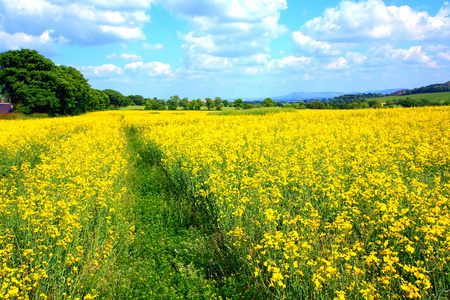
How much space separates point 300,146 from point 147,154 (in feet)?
27.5

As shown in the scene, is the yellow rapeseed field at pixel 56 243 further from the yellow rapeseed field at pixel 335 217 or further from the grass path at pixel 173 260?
the yellow rapeseed field at pixel 335 217

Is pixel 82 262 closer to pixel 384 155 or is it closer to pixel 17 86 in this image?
pixel 384 155

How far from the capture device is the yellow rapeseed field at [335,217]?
301cm

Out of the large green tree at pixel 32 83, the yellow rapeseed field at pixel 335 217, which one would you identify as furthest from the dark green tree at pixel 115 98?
the yellow rapeseed field at pixel 335 217

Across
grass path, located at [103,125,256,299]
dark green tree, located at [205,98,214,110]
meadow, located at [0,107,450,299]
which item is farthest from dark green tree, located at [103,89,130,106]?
grass path, located at [103,125,256,299]

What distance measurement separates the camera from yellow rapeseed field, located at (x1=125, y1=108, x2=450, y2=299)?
9.87 ft

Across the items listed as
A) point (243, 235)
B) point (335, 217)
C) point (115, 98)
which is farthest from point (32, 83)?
point (115, 98)

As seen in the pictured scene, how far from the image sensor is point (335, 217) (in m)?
4.69

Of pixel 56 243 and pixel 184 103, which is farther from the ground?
pixel 184 103

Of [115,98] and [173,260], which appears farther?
[115,98]

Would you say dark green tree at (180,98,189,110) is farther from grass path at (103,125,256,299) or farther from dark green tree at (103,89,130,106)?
grass path at (103,125,256,299)

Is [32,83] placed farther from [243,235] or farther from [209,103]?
[209,103]

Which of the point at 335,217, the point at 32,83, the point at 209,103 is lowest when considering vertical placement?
the point at 335,217

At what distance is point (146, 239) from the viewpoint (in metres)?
5.82
